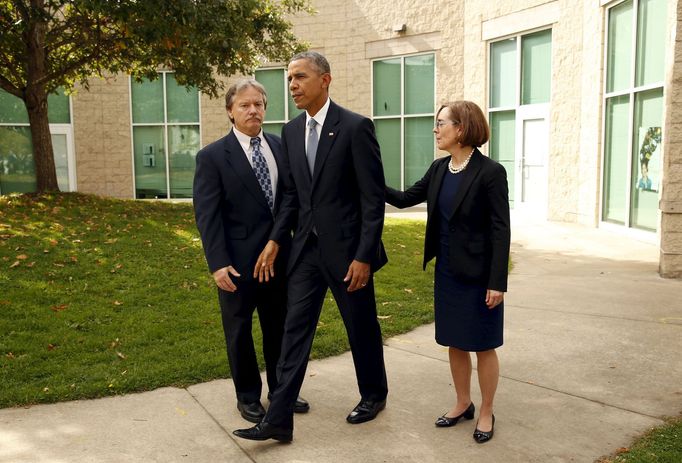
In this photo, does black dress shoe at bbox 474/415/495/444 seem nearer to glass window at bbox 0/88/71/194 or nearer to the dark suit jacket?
the dark suit jacket

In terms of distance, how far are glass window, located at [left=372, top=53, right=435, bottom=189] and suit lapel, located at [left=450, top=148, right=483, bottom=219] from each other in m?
16.0

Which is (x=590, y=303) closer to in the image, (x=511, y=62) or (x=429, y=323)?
(x=429, y=323)

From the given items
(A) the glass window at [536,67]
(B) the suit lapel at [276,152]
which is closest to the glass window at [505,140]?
(A) the glass window at [536,67]

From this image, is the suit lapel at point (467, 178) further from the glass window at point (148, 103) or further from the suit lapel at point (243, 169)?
the glass window at point (148, 103)

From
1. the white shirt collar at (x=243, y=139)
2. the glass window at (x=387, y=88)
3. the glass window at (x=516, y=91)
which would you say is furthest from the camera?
the glass window at (x=387, y=88)

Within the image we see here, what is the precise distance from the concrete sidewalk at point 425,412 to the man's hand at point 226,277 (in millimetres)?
813

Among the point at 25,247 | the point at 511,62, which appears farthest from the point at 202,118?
the point at 25,247

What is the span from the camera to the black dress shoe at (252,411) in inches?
159

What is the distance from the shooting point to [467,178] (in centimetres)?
378

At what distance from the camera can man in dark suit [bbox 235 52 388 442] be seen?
12.5 ft

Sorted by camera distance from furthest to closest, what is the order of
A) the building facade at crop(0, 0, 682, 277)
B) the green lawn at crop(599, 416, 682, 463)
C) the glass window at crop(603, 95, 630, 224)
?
the glass window at crop(603, 95, 630, 224) → the building facade at crop(0, 0, 682, 277) → the green lawn at crop(599, 416, 682, 463)

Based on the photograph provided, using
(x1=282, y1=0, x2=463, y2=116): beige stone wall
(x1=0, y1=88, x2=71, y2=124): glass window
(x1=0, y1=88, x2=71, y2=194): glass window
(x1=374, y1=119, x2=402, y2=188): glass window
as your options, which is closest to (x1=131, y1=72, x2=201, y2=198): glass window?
(x1=0, y1=88, x2=71, y2=124): glass window

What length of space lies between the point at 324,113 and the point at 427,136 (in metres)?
16.2

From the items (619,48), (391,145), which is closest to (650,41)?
(619,48)
